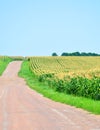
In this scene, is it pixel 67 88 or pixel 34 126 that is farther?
pixel 67 88

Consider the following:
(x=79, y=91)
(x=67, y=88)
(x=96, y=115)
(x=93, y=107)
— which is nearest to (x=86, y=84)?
(x=79, y=91)

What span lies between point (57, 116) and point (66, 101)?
9.81m

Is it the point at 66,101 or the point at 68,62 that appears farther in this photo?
the point at 68,62

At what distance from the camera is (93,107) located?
22.5 m

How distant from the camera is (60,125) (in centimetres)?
1576

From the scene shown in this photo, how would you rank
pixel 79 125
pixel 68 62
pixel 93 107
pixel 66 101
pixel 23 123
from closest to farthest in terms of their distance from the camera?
1. pixel 79 125
2. pixel 23 123
3. pixel 93 107
4. pixel 66 101
5. pixel 68 62

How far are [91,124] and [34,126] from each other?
1982 mm

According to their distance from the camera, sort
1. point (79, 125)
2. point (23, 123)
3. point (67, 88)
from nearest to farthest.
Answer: point (79, 125)
point (23, 123)
point (67, 88)

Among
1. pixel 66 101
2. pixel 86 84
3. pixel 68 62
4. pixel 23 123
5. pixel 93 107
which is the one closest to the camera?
pixel 23 123

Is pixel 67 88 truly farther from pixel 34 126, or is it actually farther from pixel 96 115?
pixel 34 126

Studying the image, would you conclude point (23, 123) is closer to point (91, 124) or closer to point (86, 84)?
point (91, 124)

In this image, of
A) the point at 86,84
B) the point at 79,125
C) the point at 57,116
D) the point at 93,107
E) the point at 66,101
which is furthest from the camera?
the point at 86,84

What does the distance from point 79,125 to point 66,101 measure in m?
13.5

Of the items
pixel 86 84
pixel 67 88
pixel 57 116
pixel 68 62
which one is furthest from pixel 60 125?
pixel 68 62
